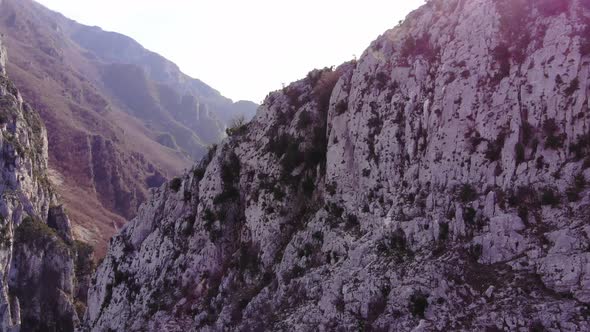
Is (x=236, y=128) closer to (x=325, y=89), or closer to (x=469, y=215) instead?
(x=325, y=89)

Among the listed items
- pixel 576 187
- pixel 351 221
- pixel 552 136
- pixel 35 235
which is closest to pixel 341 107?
pixel 351 221

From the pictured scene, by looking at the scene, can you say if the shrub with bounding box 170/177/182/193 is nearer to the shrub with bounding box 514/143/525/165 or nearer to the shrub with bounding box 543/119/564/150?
the shrub with bounding box 514/143/525/165

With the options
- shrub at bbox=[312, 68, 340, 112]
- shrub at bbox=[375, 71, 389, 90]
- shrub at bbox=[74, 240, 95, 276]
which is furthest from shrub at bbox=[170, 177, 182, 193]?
shrub at bbox=[74, 240, 95, 276]

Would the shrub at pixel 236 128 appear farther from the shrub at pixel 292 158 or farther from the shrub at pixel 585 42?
the shrub at pixel 585 42

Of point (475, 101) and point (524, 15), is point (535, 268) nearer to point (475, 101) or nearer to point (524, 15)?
point (475, 101)

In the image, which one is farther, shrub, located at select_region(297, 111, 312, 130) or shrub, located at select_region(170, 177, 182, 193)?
shrub, located at select_region(170, 177, 182, 193)

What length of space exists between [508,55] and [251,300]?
14.9 meters

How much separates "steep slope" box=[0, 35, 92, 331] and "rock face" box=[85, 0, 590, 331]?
5631cm

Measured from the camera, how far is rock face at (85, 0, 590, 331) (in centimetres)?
1489

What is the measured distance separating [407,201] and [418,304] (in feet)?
14.7

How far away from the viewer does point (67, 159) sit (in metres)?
160

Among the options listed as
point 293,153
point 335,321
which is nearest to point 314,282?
point 335,321

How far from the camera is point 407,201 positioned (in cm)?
1856

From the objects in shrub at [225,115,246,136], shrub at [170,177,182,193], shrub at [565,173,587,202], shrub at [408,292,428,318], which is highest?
shrub at [565,173,587,202]
